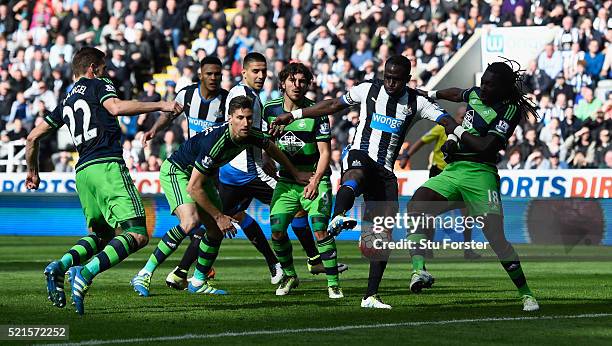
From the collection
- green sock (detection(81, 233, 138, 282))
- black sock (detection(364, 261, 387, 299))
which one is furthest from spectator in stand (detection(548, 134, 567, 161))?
green sock (detection(81, 233, 138, 282))

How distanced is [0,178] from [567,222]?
1240cm

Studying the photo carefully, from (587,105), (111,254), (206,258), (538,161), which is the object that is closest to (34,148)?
(111,254)

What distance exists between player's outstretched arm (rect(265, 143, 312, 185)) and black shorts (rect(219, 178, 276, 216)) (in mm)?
1186

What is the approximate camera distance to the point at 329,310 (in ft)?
34.6

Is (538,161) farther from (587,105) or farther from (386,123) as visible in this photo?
(386,123)

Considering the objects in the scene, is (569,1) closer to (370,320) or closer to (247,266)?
(247,266)

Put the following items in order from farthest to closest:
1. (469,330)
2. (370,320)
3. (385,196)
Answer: (385,196) → (370,320) → (469,330)

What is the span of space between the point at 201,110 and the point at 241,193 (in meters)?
1.06

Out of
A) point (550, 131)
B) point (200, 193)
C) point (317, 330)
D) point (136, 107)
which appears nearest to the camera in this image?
point (317, 330)

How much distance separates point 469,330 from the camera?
29.8 ft

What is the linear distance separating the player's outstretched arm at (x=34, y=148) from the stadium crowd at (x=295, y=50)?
501 inches

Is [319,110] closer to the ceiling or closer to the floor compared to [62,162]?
closer to the ceiling

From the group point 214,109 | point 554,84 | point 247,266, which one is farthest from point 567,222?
point 214,109

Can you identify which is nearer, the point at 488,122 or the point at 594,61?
the point at 488,122
